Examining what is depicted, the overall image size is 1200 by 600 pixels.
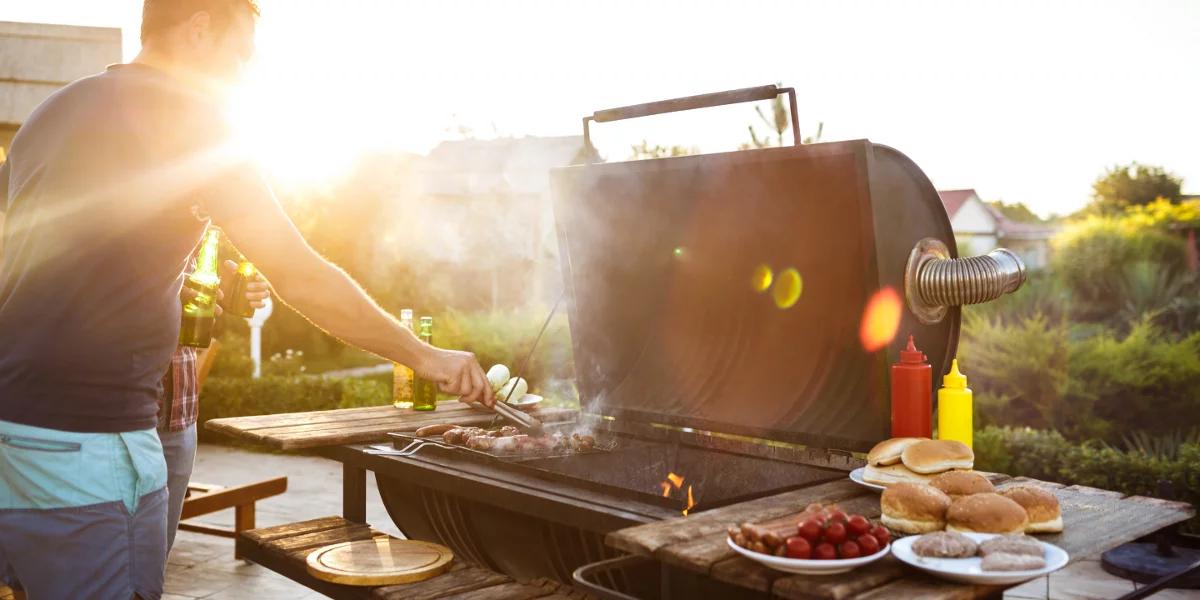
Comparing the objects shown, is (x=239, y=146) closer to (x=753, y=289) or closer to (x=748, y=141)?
(x=753, y=289)

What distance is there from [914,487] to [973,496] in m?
0.12

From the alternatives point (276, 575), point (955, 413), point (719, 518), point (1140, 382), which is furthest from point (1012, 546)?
point (1140, 382)

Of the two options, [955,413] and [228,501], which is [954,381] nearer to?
[955,413]

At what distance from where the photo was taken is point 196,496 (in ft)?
17.3

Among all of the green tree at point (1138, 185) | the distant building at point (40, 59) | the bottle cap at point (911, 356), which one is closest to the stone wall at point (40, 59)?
the distant building at point (40, 59)

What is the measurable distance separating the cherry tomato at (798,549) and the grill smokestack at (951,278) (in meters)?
1.06

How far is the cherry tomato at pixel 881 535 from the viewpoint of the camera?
5.82 feet

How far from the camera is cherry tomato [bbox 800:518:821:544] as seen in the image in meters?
1.72

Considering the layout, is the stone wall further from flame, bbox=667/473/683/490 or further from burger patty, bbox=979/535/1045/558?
burger patty, bbox=979/535/1045/558

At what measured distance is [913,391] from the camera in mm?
2438

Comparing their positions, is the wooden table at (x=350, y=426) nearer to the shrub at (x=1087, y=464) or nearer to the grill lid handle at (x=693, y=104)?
the grill lid handle at (x=693, y=104)

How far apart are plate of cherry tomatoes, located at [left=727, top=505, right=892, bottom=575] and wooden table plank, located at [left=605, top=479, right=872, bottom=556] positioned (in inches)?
5.5

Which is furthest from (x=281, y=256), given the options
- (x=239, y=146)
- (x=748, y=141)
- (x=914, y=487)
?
(x=748, y=141)

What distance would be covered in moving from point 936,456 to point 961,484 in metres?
0.14
